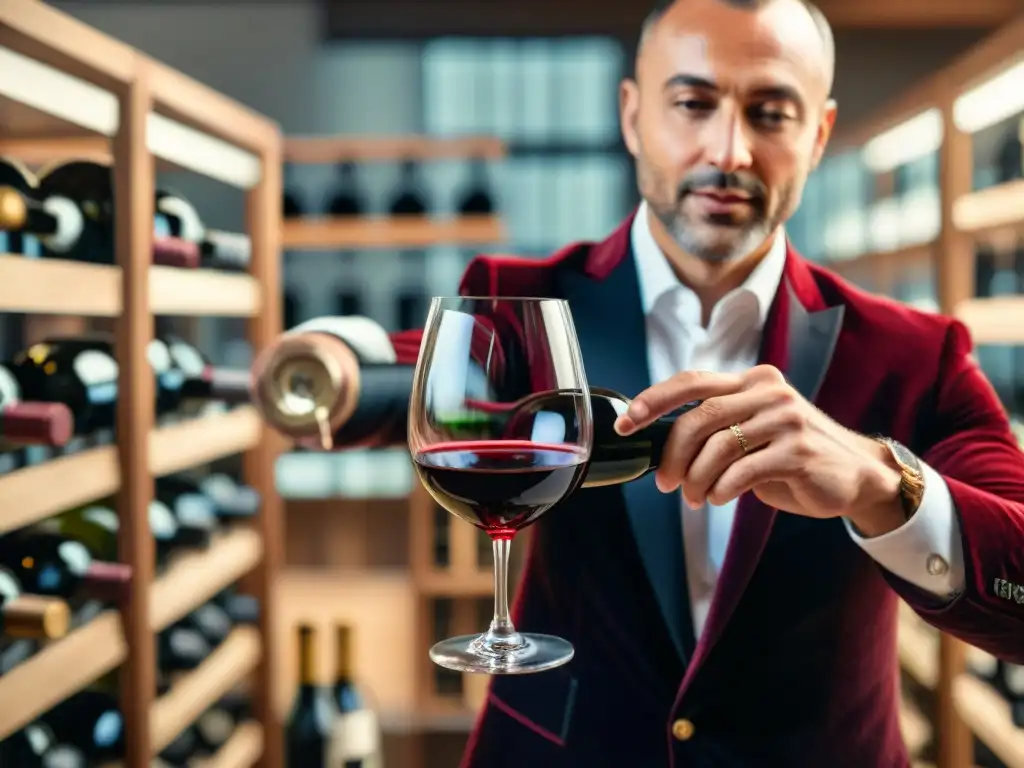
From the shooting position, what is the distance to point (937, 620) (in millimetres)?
834

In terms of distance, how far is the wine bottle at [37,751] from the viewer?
112 centimetres

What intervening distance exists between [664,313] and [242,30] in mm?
1637

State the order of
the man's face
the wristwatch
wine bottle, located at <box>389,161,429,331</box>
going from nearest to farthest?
the wristwatch → the man's face → wine bottle, located at <box>389,161,429,331</box>

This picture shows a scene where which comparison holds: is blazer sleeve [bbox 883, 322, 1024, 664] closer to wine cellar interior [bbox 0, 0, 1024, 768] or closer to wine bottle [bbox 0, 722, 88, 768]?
wine cellar interior [bbox 0, 0, 1024, 768]

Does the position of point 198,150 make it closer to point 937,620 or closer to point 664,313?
point 664,313

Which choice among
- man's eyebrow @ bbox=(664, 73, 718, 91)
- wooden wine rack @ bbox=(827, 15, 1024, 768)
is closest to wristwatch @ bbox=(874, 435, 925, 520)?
man's eyebrow @ bbox=(664, 73, 718, 91)

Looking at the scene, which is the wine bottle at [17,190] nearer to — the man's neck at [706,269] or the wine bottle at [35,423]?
the wine bottle at [35,423]

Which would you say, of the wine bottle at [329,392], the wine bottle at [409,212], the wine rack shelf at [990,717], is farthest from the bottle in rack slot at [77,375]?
the wine bottle at [409,212]

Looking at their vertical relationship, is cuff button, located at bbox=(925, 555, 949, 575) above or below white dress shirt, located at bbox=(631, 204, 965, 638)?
below

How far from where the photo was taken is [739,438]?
66cm

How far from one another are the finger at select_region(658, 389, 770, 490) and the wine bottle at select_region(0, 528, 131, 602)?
0.77 meters

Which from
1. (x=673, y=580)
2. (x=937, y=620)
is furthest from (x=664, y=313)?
(x=937, y=620)

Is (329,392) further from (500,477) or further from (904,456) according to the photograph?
(904,456)

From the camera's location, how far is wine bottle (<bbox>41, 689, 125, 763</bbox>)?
1.21m
